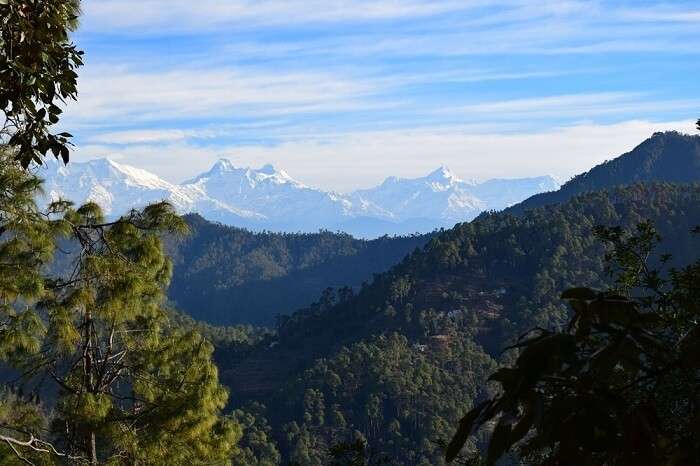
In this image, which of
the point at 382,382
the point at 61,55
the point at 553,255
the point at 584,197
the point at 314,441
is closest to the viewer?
the point at 61,55

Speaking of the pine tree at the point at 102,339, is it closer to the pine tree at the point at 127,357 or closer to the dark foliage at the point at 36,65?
the pine tree at the point at 127,357

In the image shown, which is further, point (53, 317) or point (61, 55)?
point (53, 317)

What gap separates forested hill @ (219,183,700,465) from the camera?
91375 millimetres

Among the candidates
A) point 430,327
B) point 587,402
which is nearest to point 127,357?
point 587,402

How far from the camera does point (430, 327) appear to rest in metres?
116

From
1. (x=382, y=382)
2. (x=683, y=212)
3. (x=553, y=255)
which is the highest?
(x=683, y=212)

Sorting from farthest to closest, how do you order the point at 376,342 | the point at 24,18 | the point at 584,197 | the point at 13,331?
the point at 584,197 < the point at 376,342 < the point at 13,331 < the point at 24,18

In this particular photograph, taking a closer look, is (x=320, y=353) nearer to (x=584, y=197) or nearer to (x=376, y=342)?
(x=376, y=342)

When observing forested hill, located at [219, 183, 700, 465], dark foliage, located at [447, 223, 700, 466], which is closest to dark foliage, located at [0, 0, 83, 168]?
dark foliage, located at [447, 223, 700, 466]

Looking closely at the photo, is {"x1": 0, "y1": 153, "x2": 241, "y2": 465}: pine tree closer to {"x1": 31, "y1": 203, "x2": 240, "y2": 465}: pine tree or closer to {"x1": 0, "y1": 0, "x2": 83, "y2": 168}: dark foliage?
{"x1": 31, "y1": 203, "x2": 240, "y2": 465}: pine tree

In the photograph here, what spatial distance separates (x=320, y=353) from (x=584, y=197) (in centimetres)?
5676

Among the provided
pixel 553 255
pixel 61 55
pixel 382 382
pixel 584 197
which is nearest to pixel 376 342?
pixel 382 382

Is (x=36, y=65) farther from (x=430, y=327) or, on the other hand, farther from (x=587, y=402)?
(x=430, y=327)

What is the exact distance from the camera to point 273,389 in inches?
4338
